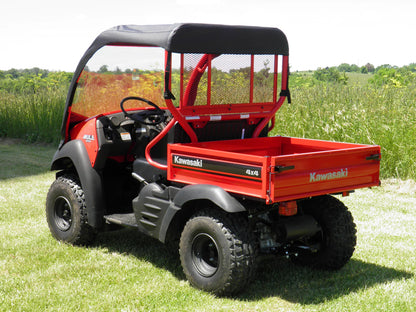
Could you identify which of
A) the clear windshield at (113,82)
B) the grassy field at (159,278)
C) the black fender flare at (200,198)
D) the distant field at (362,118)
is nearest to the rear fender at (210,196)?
the black fender flare at (200,198)

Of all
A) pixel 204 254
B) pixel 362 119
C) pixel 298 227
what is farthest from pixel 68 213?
pixel 362 119

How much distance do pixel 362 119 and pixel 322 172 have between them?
4441mm

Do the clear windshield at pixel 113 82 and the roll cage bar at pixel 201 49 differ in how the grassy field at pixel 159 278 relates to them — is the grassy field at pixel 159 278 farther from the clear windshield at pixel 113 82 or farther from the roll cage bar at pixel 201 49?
the clear windshield at pixel 113 82

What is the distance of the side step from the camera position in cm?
462

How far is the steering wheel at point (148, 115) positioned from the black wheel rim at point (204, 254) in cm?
108

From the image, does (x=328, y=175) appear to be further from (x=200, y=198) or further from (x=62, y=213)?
(x=62, y=213)

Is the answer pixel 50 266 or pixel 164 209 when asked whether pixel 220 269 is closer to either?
pixel 164 209

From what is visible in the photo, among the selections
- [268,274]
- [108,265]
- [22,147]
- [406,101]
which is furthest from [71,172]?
[22,147]

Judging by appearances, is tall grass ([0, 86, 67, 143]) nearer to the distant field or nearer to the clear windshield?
the distant field

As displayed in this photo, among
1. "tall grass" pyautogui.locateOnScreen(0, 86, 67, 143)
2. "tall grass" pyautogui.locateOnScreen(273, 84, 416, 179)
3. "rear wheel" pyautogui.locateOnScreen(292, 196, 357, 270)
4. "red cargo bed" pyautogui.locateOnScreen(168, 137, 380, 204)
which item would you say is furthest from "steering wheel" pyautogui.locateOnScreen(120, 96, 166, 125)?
"tall grass" pyautogui.locateOnScreen(0, 86, 67, 143)

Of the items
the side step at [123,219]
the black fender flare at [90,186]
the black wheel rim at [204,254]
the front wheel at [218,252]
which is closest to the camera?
the front wheel at [218,252]

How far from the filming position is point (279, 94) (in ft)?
16.1

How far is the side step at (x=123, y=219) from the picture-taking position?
182 inches

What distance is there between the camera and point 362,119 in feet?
26.5
